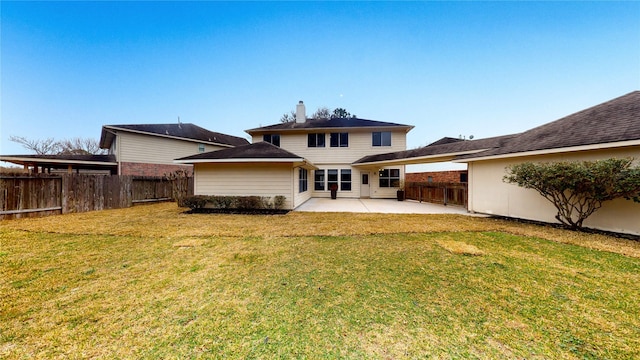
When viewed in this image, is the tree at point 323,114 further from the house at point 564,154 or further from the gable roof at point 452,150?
the house at point 564,154

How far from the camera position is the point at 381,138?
670 inches

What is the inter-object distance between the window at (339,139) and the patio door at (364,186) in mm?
2806

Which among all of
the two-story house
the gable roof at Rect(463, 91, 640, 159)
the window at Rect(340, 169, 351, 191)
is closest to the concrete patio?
the gable roof at Rect(463, 91, 640, 159)

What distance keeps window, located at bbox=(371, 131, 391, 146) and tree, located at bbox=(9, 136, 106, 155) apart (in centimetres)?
3630

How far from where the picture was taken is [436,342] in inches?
83.4

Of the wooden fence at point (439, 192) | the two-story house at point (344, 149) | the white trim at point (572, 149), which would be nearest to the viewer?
the white trim at point (572, 149)

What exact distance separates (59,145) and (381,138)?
4142cm

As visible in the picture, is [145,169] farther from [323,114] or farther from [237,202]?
[323,114]

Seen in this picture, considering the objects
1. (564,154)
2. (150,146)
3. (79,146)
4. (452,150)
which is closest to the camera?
(564,154)

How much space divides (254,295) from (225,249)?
2341 millimetres

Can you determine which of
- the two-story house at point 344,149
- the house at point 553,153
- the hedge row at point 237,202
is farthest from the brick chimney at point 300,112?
the house at point 553,153

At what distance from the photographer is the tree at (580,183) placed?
5625 mm

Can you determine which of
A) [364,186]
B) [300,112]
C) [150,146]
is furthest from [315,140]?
[150,146]

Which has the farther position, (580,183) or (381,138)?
(381,138)
